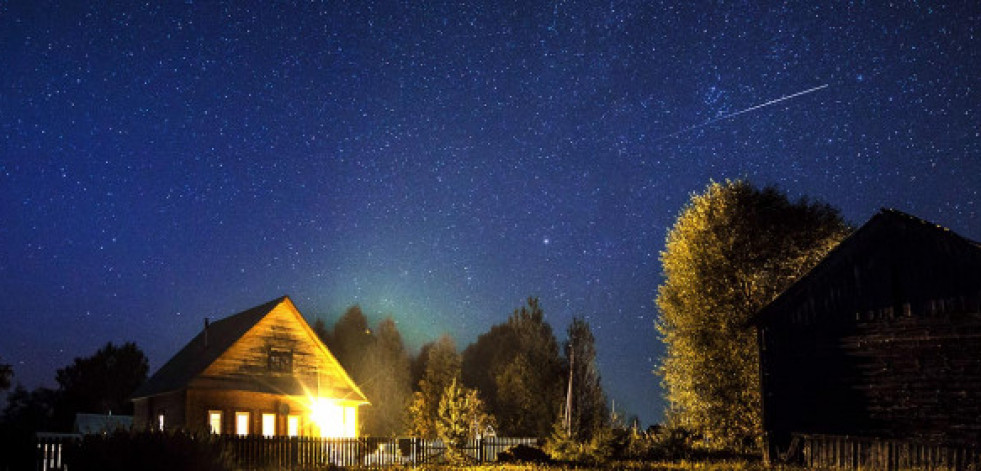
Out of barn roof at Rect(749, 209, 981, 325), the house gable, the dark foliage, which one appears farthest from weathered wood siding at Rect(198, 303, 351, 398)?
the dark foliage

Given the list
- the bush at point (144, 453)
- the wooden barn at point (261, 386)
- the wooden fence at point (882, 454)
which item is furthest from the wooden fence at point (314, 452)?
the wooden fence at point (882, 454)

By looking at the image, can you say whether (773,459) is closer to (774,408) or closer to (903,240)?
(774,408)

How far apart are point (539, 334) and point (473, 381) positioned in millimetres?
20579

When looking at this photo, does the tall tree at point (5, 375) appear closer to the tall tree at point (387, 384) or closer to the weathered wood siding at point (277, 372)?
the weathered wood siding at point (277, 372)

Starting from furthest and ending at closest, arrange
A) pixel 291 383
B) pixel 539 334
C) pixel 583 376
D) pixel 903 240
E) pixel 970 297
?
pixel 539 334
pixel 583 376
pixel 291 383
pixel 903 240
pixel 970 297

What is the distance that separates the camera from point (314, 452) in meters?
31.1

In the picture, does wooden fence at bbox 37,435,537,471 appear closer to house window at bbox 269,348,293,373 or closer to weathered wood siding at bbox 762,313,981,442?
house window at bbox 269,348,293,373

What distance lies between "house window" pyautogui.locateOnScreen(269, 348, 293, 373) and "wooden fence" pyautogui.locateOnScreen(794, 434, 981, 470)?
2778 cm

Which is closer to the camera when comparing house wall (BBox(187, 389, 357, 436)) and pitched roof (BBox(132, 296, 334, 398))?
house wall (BBox(187, 389, 357, 436))

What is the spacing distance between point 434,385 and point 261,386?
101ft

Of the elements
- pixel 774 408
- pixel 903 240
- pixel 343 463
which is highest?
pixel 903 240

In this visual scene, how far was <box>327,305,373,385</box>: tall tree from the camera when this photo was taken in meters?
85.4

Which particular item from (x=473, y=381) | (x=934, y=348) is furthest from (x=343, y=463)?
(x=473, y=381)

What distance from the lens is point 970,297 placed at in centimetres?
2433
